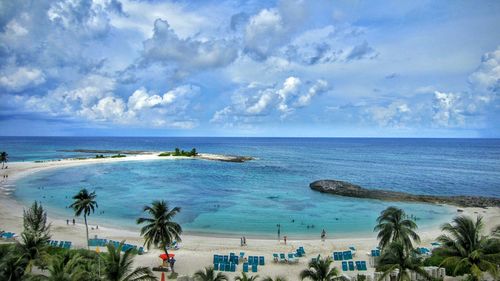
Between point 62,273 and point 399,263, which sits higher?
point 62,273

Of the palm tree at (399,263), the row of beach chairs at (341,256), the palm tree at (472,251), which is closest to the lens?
the palm tree at (399,263)

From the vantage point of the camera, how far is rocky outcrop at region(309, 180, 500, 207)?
66.4m

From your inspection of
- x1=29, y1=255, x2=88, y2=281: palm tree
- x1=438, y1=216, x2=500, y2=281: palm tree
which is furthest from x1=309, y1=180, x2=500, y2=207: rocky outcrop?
x1=29, y1=255, x2=88, y2=281: palm tree

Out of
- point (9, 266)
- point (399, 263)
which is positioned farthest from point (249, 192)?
point (9, 266)

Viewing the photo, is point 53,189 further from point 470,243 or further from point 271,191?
point 470,243

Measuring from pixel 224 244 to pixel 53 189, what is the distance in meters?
51.5

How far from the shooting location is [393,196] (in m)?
71.5

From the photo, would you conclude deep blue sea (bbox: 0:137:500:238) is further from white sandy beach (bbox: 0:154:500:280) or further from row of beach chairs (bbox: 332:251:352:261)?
row of beach chairs (bbox: 332:251:352:261)

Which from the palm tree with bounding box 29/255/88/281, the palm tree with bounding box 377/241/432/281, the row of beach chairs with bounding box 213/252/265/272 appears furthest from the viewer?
the row of beach chairs with bounding box 213/252/265/272

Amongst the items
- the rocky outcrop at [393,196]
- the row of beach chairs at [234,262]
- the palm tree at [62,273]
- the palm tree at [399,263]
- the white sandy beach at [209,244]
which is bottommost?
the white sandy beach at [209,244]

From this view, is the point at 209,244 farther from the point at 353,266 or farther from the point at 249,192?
the point at 249,192

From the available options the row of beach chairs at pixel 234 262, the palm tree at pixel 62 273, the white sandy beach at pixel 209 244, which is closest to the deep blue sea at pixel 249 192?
the white sandy beach at pixel 209 244

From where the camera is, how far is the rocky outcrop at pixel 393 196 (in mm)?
66375

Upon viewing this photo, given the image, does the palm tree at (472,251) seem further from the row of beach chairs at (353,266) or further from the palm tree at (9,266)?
the palm tree at (9,266)
